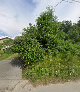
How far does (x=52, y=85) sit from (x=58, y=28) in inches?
172

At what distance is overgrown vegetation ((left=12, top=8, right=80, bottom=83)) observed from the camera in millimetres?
6719

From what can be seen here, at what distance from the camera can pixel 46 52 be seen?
896 centimetres

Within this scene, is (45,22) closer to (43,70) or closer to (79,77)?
(43,70)

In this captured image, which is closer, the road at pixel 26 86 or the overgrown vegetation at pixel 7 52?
the road at pixel 26 86

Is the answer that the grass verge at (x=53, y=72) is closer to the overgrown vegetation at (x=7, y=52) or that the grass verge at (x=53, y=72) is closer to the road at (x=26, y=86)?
the road at (x=26, y=86)

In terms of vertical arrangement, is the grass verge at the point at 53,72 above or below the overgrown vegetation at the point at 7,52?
below

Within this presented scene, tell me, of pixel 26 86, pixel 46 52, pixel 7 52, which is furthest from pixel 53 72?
pixel 7 52

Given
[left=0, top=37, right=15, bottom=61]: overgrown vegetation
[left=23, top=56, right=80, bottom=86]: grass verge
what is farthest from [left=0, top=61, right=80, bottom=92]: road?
[left=0, top=37, right=15, bottom=61]: overgrown vegetation

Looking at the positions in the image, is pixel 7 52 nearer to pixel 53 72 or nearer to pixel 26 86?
pixel 53 72

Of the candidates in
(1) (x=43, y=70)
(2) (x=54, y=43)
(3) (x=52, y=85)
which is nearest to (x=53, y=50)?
(2) (x=54, y=43)

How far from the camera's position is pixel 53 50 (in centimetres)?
913

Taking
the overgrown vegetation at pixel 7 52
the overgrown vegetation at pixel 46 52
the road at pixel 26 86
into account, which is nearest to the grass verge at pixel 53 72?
the overgrown vegetation at pixel 46 52

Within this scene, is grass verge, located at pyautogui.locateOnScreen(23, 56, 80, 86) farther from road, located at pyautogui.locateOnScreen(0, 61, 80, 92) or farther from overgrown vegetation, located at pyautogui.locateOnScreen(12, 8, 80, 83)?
road, located at pyautogui.locateOnScreen(0, 61, 80, 92)

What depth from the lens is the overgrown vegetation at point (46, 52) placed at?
6719 mm
